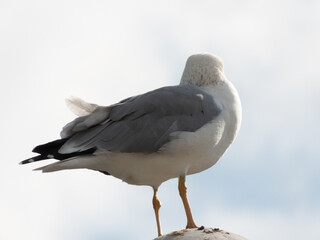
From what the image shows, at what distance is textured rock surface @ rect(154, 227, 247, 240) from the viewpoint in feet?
29.8

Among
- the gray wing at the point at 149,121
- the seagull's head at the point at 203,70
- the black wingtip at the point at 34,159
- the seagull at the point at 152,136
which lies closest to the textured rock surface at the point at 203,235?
the seagull at the point at 152,136

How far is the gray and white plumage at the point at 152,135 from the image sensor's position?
408 inches

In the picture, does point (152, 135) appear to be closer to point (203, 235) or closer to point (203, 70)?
point (203, 70)

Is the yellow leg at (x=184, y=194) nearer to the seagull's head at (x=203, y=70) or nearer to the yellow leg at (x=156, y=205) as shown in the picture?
the yellow leg at (x=156, y=205)

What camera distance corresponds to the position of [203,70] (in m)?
11.4

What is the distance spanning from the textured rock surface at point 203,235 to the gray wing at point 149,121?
142 cm

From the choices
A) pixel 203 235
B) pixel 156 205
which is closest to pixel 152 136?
pixel 156 205

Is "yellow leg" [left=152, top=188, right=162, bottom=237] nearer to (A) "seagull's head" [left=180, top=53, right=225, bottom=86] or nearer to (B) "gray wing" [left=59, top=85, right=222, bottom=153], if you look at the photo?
(B) "gray wing" [left=59, top=85, right=222, bottom=153]

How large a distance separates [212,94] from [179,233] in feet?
8.05

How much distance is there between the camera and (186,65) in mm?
11625

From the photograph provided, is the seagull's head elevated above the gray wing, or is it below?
above

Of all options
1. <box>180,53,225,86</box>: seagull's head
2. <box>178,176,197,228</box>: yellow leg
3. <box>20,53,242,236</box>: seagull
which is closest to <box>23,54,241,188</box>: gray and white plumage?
<box>20,53,242,236</box>: seagull

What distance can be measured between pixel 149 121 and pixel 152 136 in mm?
239

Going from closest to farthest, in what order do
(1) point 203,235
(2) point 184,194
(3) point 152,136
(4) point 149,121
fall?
(1) point 203,235, (3) point 152,136, (4) point 149,121, (2) point 184,194
